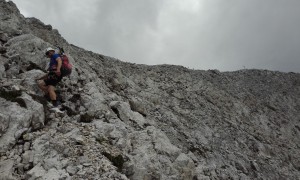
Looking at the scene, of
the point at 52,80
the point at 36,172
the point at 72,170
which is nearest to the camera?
the point at 36,172

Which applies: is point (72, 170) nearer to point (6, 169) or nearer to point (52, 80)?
point (6, 169)

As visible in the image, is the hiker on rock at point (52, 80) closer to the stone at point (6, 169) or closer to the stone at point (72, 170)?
the stone at point (72, 170)

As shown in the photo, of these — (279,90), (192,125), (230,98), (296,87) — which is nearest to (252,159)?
(192,125)

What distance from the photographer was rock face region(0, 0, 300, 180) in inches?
540

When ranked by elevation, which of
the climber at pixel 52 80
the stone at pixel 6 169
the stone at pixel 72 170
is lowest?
the stone at pixel 6 169

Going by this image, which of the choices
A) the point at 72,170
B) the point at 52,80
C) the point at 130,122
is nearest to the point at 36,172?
the point at 72,170

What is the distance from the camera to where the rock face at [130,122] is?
13719 mm

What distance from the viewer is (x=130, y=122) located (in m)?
19.4

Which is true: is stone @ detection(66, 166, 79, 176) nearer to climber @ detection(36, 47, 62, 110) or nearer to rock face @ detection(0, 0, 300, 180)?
rock face @ detection(0, 0, 300, 180)

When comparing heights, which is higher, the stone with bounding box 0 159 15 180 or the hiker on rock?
the hiker on rock

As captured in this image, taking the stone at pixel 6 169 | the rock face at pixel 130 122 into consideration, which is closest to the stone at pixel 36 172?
the rock face at pixel 130 122

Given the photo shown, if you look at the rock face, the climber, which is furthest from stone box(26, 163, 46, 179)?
the climber

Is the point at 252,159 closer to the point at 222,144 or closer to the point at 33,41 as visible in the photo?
Result: the point at 222,144

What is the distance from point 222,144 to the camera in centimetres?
Answer: 2567
